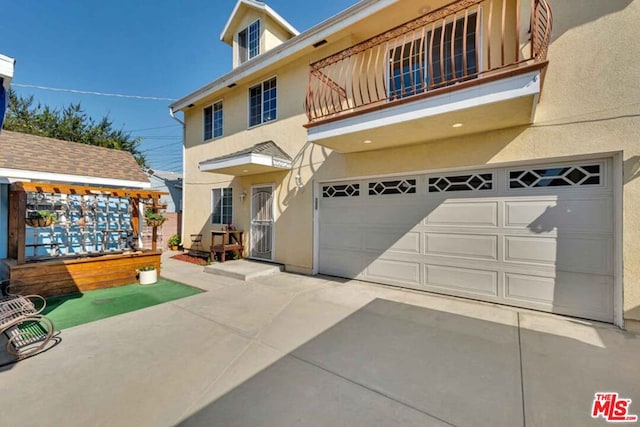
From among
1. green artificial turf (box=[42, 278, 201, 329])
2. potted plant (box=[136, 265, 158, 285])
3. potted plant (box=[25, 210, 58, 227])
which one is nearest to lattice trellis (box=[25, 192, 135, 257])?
potted plant (box=[25, 210, 58, 227])

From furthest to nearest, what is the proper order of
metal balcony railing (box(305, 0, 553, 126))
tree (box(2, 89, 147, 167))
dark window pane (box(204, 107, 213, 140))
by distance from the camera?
tree (box(2, 89, 147, 167)) → dark window pane (box(204, 107, 213, 140)) → metal balcony railing (box(305, 0, 553, 126))

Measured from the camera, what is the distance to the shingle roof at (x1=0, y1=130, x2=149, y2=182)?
279 inches

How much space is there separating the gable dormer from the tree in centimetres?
1527

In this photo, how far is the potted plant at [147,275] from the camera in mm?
6504

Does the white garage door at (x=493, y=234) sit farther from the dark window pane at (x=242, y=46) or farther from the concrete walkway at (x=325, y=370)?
the dark window pane at (x=242, y=46)

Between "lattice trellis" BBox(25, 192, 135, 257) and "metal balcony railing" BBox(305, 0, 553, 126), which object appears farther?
"lattice trellis" BBox(25, 192, 135, 257)

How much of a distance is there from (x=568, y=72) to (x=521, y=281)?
339 centimetres

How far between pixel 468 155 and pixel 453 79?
1.65m

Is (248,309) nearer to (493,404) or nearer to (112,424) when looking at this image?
(112,424)

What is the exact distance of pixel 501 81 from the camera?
361 cm

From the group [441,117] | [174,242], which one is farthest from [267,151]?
[174,242]

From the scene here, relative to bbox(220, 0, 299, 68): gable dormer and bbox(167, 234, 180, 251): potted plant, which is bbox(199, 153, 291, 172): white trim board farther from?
bbox(167, 234, 180, 251): potted plant

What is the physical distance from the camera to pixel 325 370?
291 cm

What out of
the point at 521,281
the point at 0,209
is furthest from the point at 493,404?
the point at 0,209
